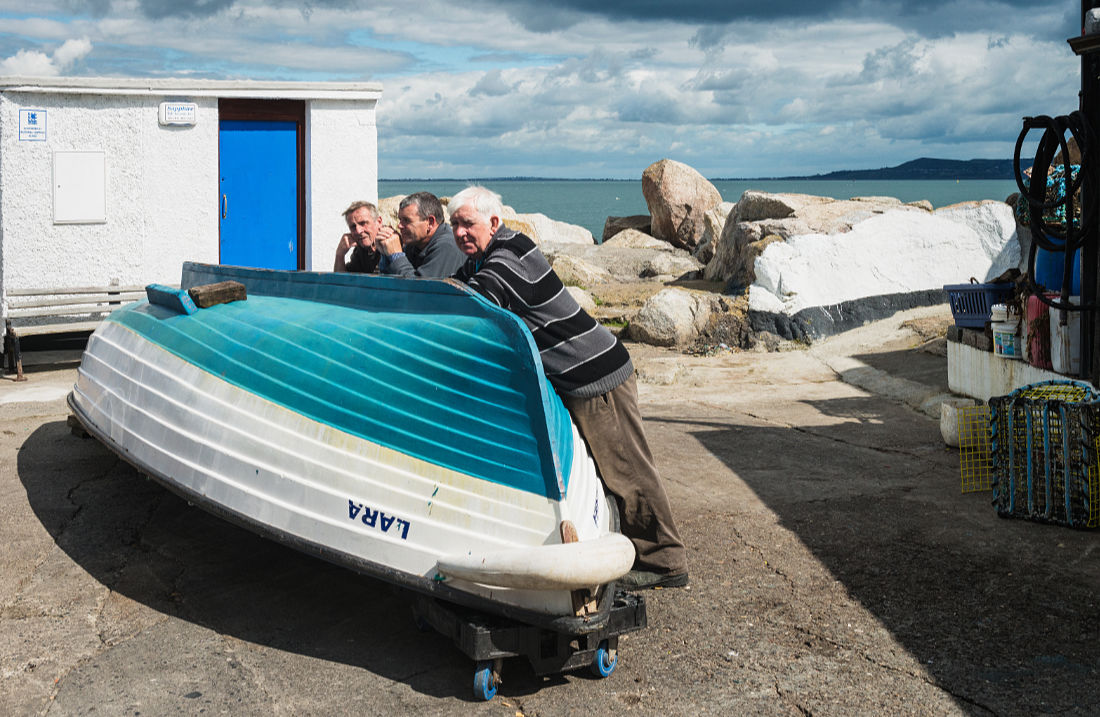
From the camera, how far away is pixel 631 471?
16.1ft

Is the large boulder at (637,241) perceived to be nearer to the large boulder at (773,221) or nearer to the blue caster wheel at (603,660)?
the large boulder at (773,221)

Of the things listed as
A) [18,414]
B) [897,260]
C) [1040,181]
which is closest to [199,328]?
[18,414]

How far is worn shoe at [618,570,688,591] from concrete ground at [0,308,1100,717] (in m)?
0.05

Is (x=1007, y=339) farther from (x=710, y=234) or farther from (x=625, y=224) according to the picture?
(x=625, y=224)

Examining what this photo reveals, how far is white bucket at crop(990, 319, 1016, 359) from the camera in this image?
7.82 metres

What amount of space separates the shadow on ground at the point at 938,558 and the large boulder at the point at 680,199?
19562 mm

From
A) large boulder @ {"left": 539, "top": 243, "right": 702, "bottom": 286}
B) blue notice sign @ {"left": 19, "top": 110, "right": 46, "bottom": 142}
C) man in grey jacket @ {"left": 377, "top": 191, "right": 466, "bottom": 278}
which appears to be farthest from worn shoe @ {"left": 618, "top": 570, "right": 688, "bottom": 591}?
large boulder @ {"left": 539, "top": 243, "right": 702, "bottom": 286}

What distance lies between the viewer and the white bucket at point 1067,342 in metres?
6.79

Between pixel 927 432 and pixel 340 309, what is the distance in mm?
5164

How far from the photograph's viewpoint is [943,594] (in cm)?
497

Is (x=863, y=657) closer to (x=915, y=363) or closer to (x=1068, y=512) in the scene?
(x=1068, y=512)

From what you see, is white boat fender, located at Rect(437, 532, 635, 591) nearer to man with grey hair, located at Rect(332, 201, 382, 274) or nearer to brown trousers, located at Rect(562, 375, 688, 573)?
brown trousers, located at Rect(562, 375, 688, 573)

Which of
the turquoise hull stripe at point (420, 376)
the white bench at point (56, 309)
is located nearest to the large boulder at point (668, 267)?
the white bench at point (56, 309)

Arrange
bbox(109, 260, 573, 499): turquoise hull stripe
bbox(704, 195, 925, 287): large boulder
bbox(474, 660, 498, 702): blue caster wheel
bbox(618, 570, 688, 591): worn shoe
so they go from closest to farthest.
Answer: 1. bbox(474, 660, 498, 702): blue caster wheel
2. bbox(109, 260, 573, 499): turquoise hull stripe
3. bbox(618, 570, 688, 591): worn shoe
4. bbox(704, 195, 925, 287): large boulder
